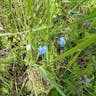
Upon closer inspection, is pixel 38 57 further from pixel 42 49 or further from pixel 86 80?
pixel 86 80

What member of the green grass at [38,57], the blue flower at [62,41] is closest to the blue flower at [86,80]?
the green grass at [38,57]

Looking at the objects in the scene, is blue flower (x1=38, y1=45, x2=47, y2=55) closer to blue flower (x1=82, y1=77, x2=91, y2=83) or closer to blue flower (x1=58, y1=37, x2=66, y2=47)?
blue flower (x1=58, y1=37, x2=66, y2=47)

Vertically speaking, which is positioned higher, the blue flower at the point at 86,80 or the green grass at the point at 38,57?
the green grass at the point at 38,57

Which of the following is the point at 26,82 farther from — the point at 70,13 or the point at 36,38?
the point at 70,13

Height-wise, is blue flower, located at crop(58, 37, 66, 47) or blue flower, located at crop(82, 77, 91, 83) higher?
blue flower, located at crop(58, 37, 66, 47)

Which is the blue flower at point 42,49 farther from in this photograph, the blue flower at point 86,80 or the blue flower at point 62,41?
the blue flower at point 86,80

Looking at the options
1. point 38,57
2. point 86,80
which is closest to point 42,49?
point 38,57

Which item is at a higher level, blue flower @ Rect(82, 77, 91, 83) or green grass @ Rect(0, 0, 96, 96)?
green grass @ Rect(0, 0, 96, 96)

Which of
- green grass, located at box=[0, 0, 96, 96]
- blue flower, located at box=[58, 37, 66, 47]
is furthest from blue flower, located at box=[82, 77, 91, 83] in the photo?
blue flower, located at box=[58, 37, 66, 47]

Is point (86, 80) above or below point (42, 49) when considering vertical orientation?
below
